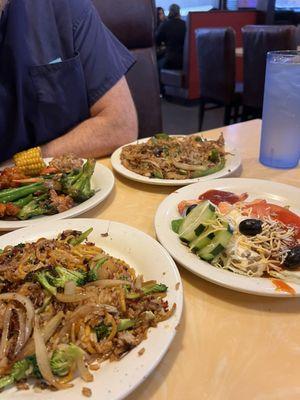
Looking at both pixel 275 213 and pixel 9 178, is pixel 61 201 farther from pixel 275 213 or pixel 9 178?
pixel 275 213

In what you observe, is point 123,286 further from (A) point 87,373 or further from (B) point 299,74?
(B) point 299,74

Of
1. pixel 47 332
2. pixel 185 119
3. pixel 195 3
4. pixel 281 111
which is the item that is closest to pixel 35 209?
pixel 47 332

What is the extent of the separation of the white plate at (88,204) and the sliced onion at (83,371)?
0.48 metres

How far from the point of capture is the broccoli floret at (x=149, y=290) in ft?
2.35

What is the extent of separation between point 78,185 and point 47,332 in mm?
594

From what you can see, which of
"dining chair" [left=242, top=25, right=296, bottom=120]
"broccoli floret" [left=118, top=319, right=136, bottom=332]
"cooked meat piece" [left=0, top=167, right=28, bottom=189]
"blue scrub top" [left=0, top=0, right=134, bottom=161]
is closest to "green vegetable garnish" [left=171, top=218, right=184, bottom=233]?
"broccoli floret" [left=118, top=319, right=136, bottom=332]

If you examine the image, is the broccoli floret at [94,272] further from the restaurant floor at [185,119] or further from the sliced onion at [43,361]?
the restaurant floor at [185,119]

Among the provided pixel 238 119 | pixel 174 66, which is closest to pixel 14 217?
pixel 238 119

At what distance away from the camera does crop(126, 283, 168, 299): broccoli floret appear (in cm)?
72

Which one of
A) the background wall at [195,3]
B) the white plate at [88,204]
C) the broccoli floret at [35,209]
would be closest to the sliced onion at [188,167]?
the white plate at [88,204]

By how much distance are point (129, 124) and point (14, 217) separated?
0.85 metres

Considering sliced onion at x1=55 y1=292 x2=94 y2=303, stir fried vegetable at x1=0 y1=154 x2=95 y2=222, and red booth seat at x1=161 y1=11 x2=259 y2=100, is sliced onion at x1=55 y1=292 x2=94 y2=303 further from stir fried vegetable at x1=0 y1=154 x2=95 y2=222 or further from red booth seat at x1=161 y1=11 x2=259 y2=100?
red booth seat at x1=161 y1=11 x2=259 y2=100

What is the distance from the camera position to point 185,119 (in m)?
6.02

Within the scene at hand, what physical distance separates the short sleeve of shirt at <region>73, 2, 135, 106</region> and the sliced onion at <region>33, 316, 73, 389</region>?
1365 mm
